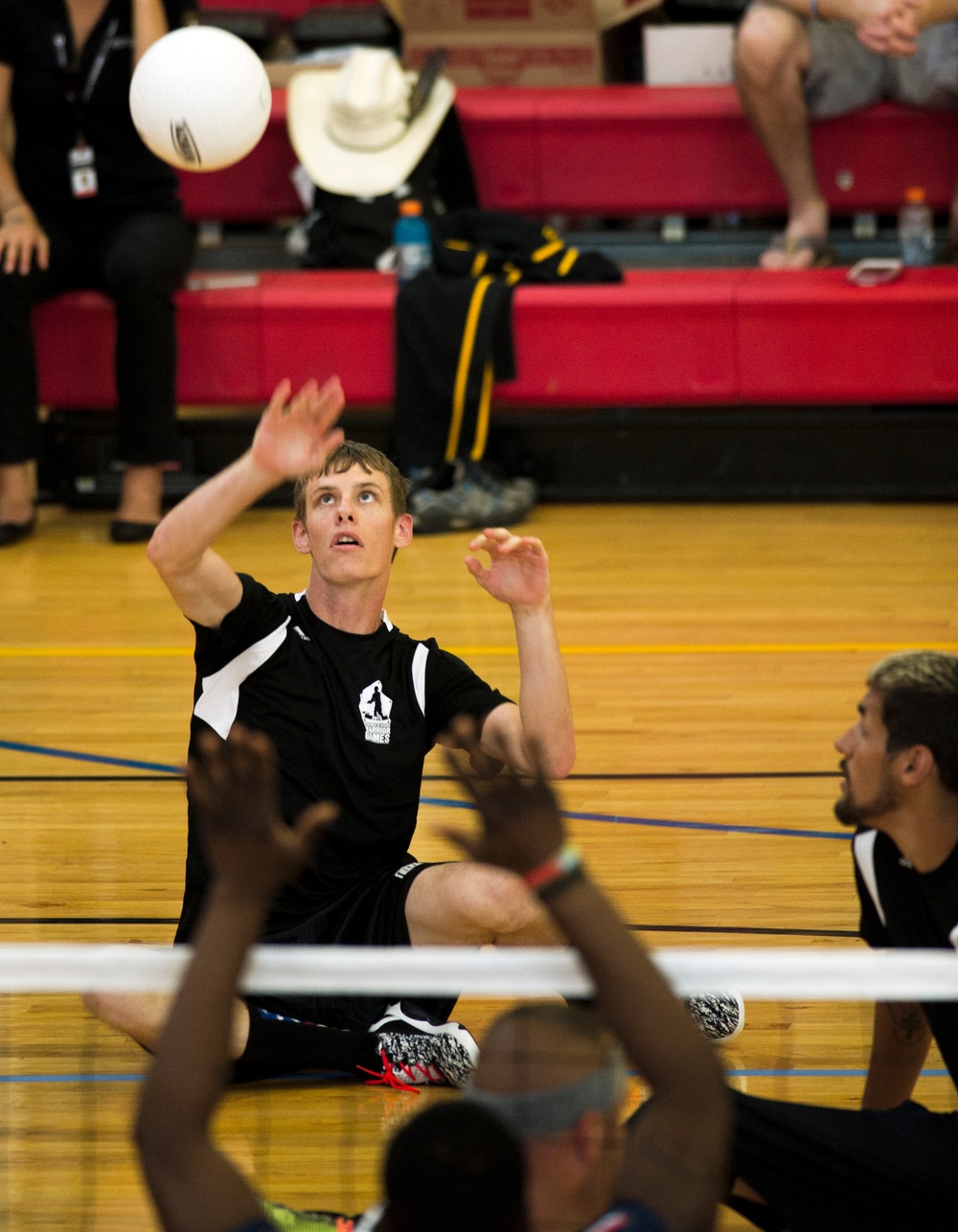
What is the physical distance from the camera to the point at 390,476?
389 cm

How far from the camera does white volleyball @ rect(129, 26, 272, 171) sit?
21.3ft

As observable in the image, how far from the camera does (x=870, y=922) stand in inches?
118

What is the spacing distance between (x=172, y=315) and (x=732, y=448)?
2766 millimetres

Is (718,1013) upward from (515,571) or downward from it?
downward

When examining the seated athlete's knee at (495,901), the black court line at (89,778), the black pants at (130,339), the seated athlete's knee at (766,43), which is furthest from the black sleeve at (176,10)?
the seated athlete's knee at (495,901)

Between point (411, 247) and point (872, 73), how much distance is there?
8.52ft

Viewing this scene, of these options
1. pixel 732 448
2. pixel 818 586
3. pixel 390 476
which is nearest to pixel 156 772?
pixel 390 476

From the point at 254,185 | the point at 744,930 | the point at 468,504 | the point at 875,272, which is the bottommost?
the point at 468,504

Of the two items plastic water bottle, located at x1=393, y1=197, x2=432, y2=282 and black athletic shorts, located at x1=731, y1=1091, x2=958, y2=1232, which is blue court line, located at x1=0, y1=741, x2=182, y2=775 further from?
plastic water bottle, located at x1=393, y1=197, x2=432, y2=282

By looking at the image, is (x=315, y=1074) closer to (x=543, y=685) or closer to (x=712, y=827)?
(x=543, y=685)

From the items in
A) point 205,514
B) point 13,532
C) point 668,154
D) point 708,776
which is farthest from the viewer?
point 668,154

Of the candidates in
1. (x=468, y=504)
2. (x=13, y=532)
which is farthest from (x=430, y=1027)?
(x=13, y=532)

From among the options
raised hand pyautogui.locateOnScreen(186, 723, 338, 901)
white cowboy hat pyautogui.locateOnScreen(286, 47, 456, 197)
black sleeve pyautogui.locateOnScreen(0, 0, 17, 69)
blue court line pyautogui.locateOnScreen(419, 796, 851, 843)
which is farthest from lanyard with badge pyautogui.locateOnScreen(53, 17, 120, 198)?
raised hand pyautogui.locateOnScreen(186, 723, 338, 901)

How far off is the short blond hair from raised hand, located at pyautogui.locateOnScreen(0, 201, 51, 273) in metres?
4.62
